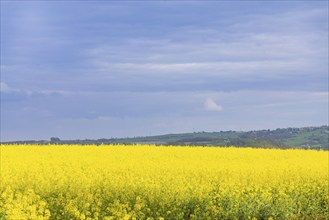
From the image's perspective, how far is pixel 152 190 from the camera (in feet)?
68.4

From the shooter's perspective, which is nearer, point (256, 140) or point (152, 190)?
point (152, 190)

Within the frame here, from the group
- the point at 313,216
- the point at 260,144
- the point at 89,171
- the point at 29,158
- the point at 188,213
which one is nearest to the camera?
the point at 188,213

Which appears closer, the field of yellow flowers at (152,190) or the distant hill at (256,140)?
the field of yellow flowers at (152,190)

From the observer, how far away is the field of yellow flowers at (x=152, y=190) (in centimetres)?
1895

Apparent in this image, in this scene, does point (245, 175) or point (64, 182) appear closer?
point (64, 182)

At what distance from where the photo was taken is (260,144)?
148 m

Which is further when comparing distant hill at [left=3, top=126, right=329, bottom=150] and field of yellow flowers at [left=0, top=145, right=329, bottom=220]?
distant hill at [left=3, top=126, right=329, bottom=150]

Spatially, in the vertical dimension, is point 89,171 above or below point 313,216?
above

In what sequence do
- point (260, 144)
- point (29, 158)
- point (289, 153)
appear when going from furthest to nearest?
point (260, 144), point (289, 153), point (29, 158)

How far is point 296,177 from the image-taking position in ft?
88.4

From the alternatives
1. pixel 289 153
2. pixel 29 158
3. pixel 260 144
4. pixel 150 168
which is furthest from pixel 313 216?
pixel 260 144

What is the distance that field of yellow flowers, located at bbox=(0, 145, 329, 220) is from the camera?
19.0 metres

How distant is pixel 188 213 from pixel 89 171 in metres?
7.50

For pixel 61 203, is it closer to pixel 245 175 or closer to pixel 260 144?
pixel 245 175
